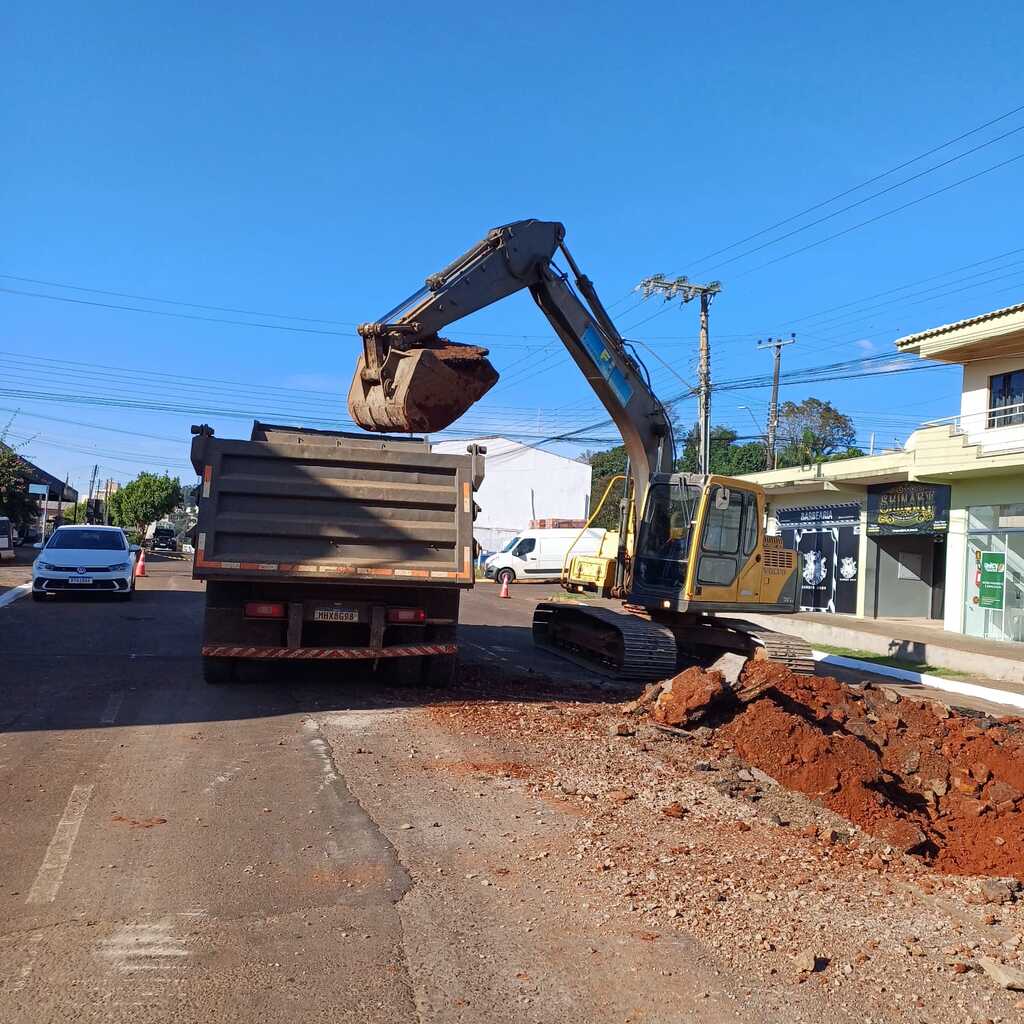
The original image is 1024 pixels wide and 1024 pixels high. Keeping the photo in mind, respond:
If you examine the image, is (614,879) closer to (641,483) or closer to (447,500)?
Answer: (447,500)

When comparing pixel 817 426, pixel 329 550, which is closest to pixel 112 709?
pixel 329 550

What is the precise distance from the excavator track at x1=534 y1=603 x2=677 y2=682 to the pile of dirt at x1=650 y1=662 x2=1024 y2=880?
97.7 inches

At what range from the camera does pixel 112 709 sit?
9086mm

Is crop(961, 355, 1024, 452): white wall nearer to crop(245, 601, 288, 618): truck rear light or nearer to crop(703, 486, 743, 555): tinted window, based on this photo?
crop(703, 486, 743, 555): tinted window

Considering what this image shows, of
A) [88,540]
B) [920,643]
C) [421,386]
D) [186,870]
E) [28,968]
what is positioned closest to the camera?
[28,968]

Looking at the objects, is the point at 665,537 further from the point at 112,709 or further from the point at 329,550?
the point at 112,709

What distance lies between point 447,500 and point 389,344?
6.11 ft

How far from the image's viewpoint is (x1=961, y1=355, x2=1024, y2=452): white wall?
21545 millimetres

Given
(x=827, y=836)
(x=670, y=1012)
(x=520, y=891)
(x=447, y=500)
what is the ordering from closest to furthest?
(x=670, y=1012)
(x=520, y=891)
(x=827, y=836)
(x=447, y=500)

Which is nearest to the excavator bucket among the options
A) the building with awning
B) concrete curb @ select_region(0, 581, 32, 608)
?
concrete curb @ select_region(0, 581, 32, 608)

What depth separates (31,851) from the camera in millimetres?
5199

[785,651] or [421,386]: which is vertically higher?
[421,386]

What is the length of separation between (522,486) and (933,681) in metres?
53.8

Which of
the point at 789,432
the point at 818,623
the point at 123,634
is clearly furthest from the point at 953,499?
the point at 789,432
